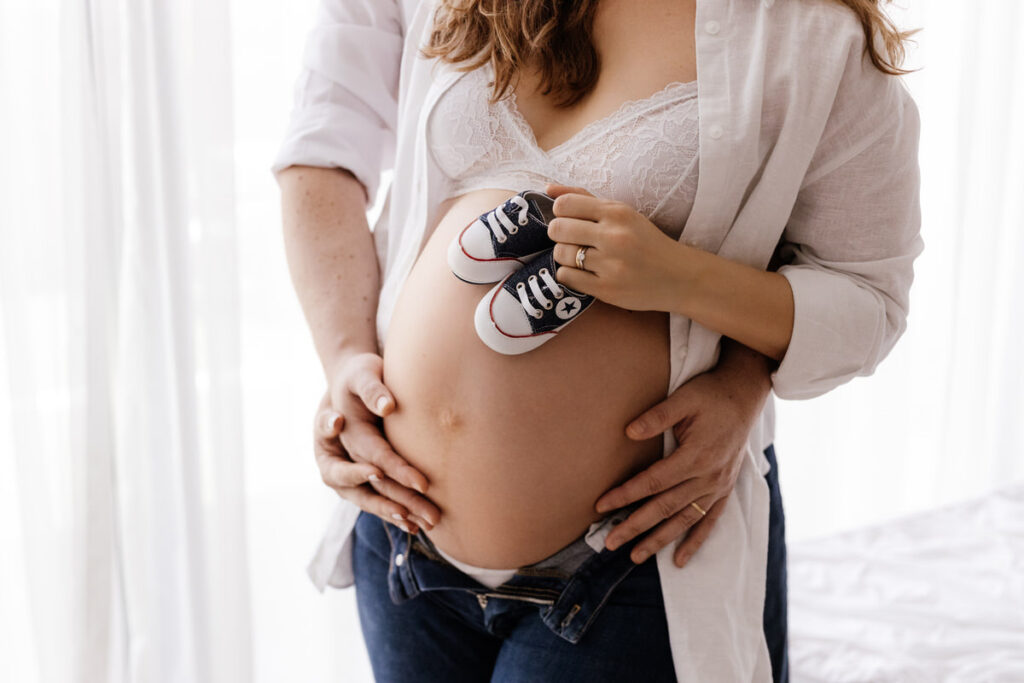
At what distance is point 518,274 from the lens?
791mm

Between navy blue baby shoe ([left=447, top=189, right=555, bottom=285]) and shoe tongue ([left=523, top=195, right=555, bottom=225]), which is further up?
shoe tongue ([left=523, top=195, right=555, bottom=225])

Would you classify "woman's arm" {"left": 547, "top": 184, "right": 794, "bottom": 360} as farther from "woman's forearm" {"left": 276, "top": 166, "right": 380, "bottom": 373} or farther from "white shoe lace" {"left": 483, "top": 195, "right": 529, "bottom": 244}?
"woman's forearm" {"left": 276, "top": 166, "right": 380, "bottom": 373}

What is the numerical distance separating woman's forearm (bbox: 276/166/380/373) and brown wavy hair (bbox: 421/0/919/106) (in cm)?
23

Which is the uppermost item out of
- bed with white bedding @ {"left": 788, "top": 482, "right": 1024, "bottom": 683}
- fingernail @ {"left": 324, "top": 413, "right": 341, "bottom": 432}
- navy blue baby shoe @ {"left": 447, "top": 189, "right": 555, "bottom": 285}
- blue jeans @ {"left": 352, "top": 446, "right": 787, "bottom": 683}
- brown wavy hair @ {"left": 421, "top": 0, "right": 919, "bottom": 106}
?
brown wavy hair @ {"left": 421, "top": 0, "right": 919, "bottom": 106}

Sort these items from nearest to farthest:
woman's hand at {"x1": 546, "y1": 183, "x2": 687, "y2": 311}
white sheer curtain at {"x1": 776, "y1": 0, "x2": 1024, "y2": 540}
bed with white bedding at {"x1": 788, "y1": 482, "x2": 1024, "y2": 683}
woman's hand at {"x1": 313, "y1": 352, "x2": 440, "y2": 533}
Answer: woman's hand at {"x1": 546, "y1": 183, "x2": 687, "y2": 311} → woman's hand at {"x1": 313, "y1": 352, "x2": 440, "y2": 533} → bed with white bedding at {"x1": 788, "y1": 482, "x2": 1024, "y2": 683} → white sheer curtain at {"x1": 776, "y1": 0, "x2": 1024, "y2": 540}

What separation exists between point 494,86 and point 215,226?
704 millimetres

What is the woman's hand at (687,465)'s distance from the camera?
815 millimetres

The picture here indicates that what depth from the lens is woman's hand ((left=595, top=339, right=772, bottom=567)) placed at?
32.1 inches

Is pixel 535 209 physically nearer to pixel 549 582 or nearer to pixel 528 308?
pixel 528 308

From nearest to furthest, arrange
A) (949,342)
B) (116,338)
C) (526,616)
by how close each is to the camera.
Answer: (526,616) < (116,338) < (949,342)

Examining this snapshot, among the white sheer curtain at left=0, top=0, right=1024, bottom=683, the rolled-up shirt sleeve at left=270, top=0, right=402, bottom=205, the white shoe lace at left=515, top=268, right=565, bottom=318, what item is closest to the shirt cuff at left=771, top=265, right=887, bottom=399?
the white shoe lace at left=515, top=268, right=565, bottom=318

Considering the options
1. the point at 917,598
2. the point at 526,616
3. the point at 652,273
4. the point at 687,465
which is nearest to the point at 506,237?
the point at 652,273

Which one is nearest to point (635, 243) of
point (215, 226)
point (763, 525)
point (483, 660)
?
point (763, 525)

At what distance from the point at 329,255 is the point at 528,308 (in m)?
0.36
